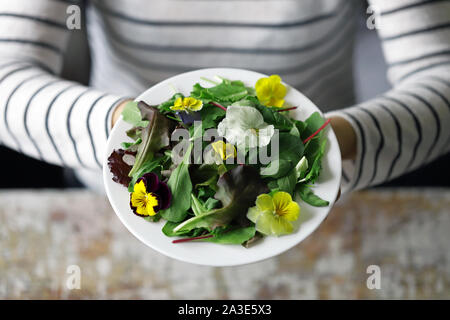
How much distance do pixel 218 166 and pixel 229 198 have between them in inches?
1.2

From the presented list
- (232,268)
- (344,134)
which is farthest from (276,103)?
(232,268)

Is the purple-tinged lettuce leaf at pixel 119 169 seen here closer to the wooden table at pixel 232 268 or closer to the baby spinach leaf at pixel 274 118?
the baby spinach leaf at pixel 274 118

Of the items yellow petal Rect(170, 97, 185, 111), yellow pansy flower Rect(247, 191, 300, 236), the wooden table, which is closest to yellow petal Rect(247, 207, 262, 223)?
yellow pansy flower Rect(247, 191, 300, 236)

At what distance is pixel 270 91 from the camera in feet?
1.27

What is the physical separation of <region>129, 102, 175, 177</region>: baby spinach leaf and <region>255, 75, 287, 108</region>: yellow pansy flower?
0.09m

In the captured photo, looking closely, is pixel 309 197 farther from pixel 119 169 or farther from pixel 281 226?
pixel 119 169

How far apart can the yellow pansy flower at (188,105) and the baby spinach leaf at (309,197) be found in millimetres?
115

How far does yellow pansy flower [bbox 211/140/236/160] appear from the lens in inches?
13.1

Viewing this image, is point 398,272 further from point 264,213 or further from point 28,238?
point 28,238

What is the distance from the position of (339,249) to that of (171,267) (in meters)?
0.29

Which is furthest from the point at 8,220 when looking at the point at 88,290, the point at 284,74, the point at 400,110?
the point at 400,110

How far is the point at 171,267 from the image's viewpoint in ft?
2.17

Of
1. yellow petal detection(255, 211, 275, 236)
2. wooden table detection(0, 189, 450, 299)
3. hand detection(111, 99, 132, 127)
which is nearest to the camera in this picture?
yellow petal detection(255, 211, 275, 236)

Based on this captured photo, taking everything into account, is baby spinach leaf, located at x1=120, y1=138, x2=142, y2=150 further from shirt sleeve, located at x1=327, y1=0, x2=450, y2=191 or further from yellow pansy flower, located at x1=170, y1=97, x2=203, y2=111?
shirt sleeve, located at x1=327, y1=0, x2=450, y2=191
